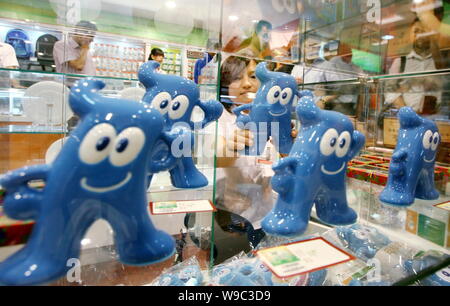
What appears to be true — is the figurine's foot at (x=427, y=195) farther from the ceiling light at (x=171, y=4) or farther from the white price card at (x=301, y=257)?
the ceiling light at (x=171, y=4)

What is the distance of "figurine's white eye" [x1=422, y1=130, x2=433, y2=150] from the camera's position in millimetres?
871

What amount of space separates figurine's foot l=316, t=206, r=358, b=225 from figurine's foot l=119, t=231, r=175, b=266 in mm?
367

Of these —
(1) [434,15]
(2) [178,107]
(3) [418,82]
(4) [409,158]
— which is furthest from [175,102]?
(1) [434,15]

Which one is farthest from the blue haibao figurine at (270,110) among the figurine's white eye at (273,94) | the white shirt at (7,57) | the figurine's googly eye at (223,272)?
the white shirt at (7,57)

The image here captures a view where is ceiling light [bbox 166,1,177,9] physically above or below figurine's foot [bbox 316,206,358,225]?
above

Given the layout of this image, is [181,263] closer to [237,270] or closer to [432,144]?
[237,270]

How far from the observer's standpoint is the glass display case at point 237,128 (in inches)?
23.3

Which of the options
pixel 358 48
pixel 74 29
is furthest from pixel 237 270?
pixel 358 48

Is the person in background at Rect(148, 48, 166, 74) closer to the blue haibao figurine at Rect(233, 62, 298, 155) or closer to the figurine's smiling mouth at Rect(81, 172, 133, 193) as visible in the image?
the blue haibao figurine at Rect(233, 62, 298, 155)

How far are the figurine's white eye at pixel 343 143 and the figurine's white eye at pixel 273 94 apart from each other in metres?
0.37

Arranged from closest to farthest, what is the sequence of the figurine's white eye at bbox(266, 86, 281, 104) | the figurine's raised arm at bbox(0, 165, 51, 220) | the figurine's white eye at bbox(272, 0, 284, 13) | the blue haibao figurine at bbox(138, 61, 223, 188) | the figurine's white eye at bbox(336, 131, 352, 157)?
the figurine's raised arm at bbox(0, 165, 51, 220) < the figurine's white eye at bbox(336, 131, 352, 157) < the blue haibao figurine at bbox(138, 61, 223, 188) < the figurine's white eye at bbox(266, 86, 281, 104) < the figurine's white eye at bbox(272, 0, 284, 13)

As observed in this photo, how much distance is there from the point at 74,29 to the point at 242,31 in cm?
61

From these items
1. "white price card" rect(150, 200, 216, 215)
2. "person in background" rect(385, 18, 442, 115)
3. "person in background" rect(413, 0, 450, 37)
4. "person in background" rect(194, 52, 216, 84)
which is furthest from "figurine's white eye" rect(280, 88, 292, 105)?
"person in background" rect(413, 0, 450, 37)
